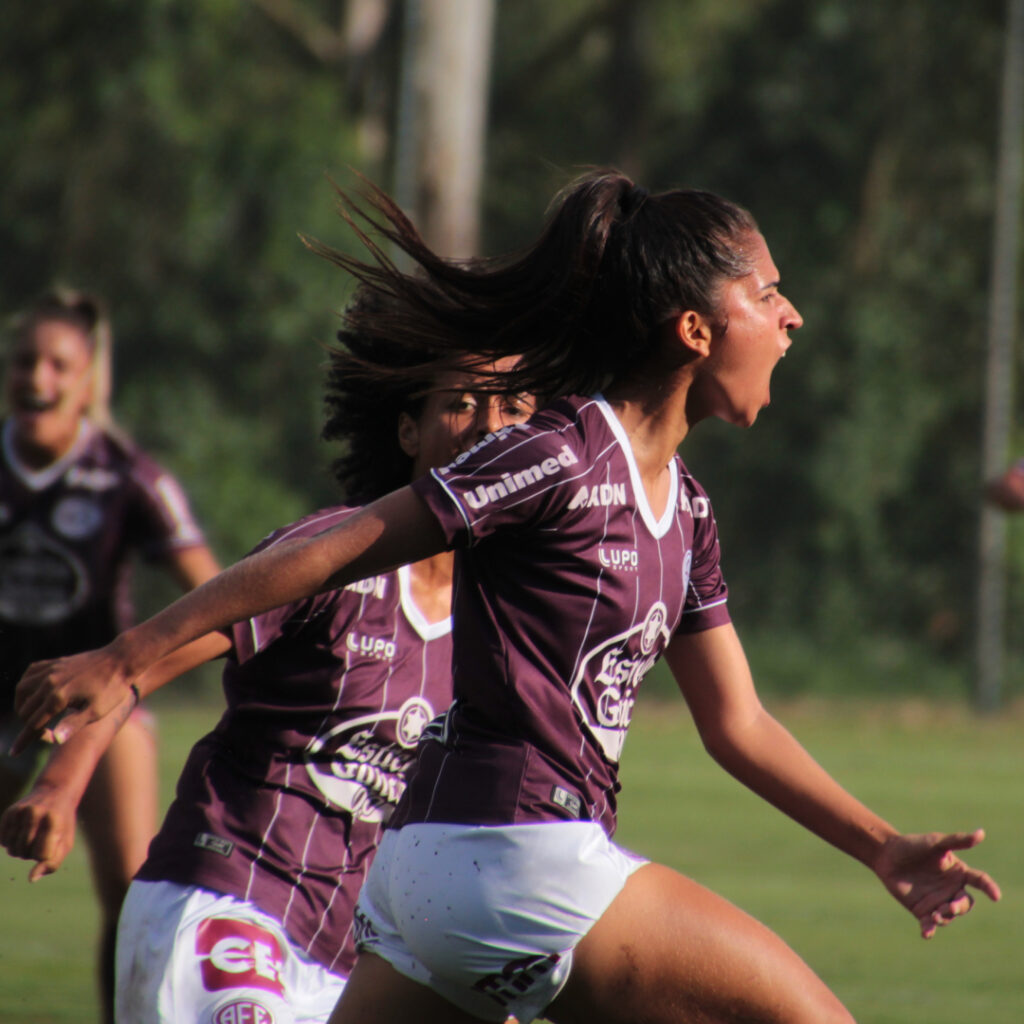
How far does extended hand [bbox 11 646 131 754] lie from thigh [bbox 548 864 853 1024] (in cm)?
77

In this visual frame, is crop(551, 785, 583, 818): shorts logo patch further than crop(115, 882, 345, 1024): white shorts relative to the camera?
No

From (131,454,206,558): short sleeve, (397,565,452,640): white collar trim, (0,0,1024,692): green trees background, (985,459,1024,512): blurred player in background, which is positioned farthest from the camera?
(0,0,1024,692): green trees background

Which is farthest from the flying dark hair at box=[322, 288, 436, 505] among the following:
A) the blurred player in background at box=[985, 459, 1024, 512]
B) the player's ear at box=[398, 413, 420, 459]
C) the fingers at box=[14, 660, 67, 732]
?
the blurred player in background at box=[985, 459, 1024, 512]

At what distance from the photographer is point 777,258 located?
2191 cm

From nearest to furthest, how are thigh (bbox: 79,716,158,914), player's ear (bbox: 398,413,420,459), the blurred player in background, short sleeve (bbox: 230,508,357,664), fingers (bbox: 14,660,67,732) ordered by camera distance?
fingers (bbox: 14,660,67,732), short sleeve (bbox: 230,508,357,664), player's ear (bbox: 398,413,420,459), thigh (bbox: 79,716,158,914), the blurred player in background

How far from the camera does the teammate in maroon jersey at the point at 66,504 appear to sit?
5707mm

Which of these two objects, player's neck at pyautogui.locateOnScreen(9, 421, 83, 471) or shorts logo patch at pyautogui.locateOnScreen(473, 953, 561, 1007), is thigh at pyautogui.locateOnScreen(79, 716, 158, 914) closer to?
player's neck at pyautogui.locateOnScreen(9, 421, 83, 471)

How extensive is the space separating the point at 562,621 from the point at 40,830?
3.31 feet

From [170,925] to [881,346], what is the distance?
17461 mm

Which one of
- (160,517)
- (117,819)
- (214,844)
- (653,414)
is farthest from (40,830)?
(160,517)

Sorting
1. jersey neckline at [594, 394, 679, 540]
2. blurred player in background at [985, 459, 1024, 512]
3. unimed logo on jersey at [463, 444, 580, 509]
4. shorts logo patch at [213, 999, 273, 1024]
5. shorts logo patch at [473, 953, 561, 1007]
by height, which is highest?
blurred player in background at [985, 459, 1024, 512]

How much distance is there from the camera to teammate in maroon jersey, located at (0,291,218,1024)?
5.71 meters

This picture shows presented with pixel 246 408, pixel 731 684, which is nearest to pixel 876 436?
pixel 246 408

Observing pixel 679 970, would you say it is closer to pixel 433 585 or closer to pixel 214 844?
pixel 214 844
